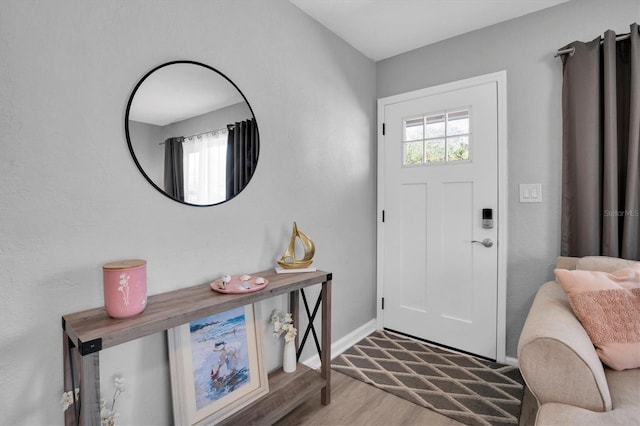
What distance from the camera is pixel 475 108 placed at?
2.39m

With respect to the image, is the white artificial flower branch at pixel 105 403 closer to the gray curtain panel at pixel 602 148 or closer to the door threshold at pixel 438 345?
the door threshold at pixel 438 345

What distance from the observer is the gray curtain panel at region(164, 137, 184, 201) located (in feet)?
4.77

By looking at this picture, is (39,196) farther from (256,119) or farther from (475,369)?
(475,369)

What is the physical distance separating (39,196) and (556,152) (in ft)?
9.10

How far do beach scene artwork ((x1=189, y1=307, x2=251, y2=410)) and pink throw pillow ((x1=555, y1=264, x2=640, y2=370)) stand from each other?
1571 mm

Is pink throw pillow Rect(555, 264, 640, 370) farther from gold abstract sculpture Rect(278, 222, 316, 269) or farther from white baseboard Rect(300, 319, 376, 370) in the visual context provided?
white baseboard Rect(300, 319, 376, 370)

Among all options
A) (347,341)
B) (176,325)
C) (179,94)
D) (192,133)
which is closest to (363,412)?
(347,341)

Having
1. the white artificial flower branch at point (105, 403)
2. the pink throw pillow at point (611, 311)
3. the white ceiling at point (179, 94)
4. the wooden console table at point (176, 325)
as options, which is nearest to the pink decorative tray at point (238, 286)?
the wooden console table at point (176, 325)

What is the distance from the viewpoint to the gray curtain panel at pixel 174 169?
146 cm

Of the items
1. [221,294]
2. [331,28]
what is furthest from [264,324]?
[331,28]

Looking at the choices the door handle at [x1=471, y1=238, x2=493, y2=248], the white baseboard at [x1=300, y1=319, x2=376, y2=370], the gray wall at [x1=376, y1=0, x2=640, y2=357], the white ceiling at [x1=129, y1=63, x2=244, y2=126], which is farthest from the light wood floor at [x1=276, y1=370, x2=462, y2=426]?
the white ceiling at [x1=129, y1=63, x2=244, y2=126]

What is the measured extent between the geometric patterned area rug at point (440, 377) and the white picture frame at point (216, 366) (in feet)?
2.54

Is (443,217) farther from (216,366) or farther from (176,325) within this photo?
(176,325)

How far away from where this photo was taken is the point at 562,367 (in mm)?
1103
